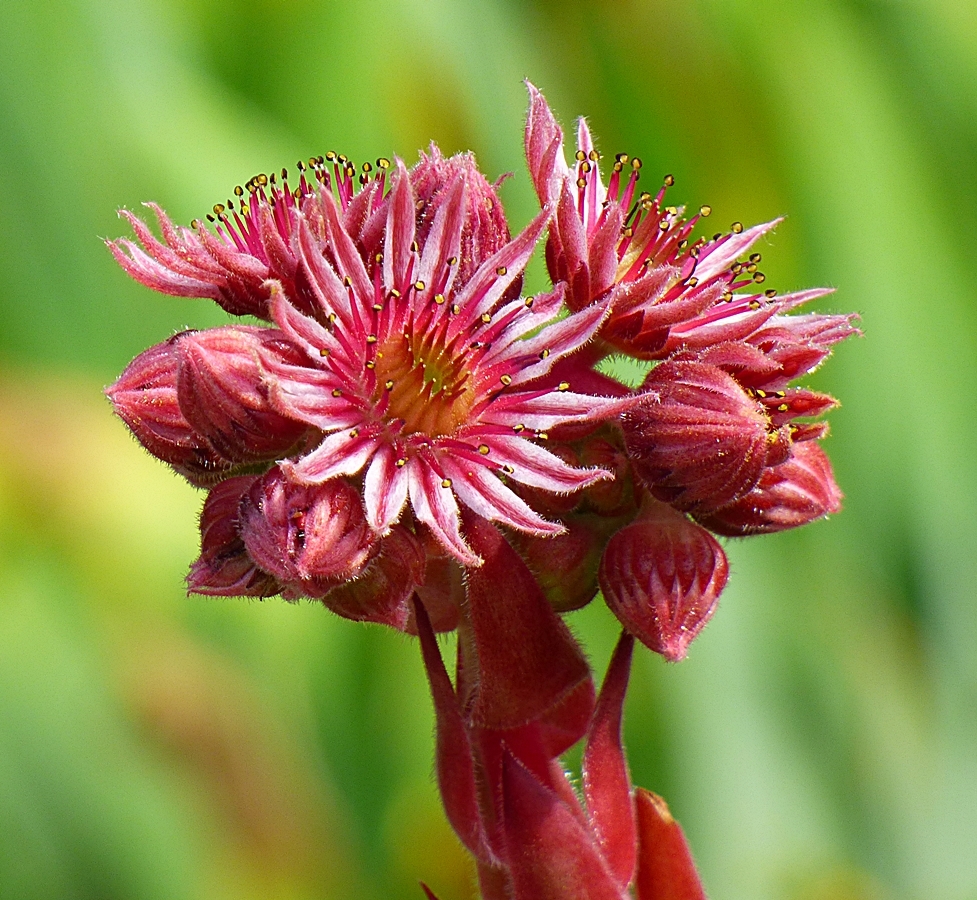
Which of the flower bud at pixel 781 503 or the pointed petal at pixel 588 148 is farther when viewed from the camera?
the pointed petal at pixel 588 148

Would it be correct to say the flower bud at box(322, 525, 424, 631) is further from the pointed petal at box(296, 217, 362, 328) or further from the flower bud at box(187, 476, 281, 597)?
the pointed petal at box(296, 217, 362, 328)

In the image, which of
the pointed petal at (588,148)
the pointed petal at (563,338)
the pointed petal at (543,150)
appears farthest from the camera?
the pointed petal at (588,148)

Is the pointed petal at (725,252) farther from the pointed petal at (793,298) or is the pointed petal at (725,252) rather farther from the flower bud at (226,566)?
the flower bud at (226,566)

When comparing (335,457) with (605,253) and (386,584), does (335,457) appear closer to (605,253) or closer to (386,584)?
(386,584)

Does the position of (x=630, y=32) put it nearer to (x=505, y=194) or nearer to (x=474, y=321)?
(x=505, y=194)

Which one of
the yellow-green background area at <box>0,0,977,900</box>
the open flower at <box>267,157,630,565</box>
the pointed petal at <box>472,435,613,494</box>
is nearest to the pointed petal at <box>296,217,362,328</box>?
the open flower at <box>267,157,630,565</box>

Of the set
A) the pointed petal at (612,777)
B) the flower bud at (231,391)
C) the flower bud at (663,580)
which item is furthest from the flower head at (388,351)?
the pointed petal at (612,777)

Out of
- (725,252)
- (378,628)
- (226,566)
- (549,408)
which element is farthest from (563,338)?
(378,628)
